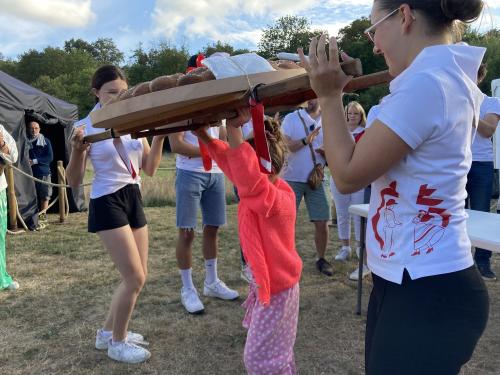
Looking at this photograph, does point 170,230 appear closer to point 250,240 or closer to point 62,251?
point 62,251

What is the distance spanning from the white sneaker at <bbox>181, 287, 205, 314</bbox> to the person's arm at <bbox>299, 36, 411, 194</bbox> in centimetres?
275

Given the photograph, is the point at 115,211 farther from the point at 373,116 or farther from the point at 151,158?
the point at 373,116

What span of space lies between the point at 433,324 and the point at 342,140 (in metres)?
0.53

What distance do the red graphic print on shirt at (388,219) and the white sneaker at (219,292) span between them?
2.87m

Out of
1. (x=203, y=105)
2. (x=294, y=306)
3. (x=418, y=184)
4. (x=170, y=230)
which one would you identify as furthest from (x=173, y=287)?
(x=418, y=184)

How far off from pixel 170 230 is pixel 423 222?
612 cm

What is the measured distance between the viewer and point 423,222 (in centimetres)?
116

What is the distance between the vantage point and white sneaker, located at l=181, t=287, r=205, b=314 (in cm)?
366

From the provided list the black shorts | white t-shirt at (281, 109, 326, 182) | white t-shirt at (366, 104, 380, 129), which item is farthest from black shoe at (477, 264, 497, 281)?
the black shorts

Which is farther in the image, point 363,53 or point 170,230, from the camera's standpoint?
point 363,53

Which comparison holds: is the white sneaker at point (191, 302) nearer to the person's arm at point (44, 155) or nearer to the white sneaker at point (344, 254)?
the white sneaker at point (344, 254)

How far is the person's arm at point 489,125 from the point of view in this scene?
13.6 ft

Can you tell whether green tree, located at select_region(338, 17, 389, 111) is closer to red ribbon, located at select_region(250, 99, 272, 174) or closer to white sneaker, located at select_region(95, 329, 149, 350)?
white sneaker, located at select_region(95, 329, 149, 350)

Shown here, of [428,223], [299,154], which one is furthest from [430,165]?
[299,154]
